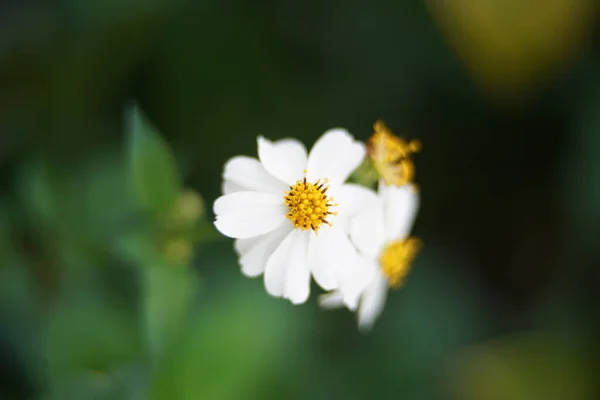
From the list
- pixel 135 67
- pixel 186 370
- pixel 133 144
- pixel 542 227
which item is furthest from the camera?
pixel 542 227

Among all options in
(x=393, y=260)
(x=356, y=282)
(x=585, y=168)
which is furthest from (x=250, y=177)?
(x=585, y=168)

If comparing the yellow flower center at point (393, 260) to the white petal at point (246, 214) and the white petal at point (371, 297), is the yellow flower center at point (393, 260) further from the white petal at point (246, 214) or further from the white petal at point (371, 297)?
the white petal at point (246, 214)

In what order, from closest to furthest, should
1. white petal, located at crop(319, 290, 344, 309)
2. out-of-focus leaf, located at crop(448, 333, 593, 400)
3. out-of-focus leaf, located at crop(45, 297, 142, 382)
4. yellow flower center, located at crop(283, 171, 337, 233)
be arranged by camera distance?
yellow flower center, located at crop(283, 171, 337, 233) → white petal, located at crop(319, 290, 344, 309) → out-of-focus leaf, located at crop(45, 297, 142, 382) → out-of-focus leaf, located at crop(448, 333, 593, 400)

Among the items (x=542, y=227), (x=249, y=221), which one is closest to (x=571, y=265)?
(x=542, y=227)

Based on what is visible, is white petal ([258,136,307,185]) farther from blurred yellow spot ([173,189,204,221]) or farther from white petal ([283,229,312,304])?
blurred yellow spot ([173,189,204,221])

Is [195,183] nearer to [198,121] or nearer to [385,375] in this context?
[198,121]

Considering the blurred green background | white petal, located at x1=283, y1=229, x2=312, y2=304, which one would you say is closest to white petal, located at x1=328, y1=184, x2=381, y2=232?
white petal, located at x1=283, y1=229, x2=312, y2=304
